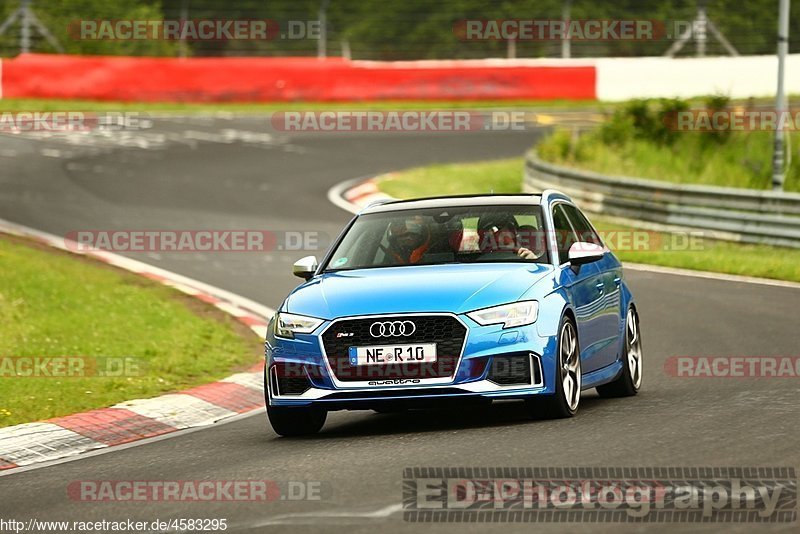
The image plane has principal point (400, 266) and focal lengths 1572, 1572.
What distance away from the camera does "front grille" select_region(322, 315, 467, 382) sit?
9703mm

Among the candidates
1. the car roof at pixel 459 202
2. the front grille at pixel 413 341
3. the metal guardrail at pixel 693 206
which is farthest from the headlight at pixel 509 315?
the metal guardrail at pixel 693 206

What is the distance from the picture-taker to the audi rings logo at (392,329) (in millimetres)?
9727

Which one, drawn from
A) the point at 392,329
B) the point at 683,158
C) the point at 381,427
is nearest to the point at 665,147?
the point at 683,158

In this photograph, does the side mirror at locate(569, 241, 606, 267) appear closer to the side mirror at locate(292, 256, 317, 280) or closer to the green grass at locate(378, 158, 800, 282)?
the side mirror at locate(292, 256, 317, 280)

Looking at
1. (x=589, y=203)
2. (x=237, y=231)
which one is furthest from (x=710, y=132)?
(x=237, y=231)

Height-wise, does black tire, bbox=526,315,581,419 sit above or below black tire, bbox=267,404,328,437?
above

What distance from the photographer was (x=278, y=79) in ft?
135

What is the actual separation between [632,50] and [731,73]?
29.6ft

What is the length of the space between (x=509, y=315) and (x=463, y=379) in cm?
50

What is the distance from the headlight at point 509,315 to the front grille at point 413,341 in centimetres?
13

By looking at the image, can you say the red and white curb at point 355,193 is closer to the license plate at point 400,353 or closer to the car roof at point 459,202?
the car roof at point 459,202

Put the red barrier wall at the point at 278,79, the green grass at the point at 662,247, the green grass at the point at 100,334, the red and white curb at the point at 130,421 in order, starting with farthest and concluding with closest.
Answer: the red barrier wall at the point at 278,79, the green grass at the point at 662,247, the green grass at the point at 100,334, the red and white curb at the point at 130,421

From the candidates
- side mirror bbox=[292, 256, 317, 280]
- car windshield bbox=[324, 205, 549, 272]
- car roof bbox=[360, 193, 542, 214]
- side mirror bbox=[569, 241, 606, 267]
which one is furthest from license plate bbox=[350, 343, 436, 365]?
car roof bbox=[360, 193, 542, 214]

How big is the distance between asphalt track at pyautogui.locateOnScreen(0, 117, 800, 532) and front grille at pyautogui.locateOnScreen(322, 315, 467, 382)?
0.40m
